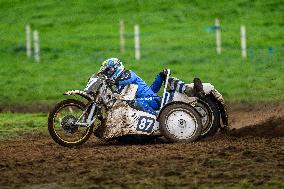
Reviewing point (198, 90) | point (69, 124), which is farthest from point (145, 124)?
point (69, 124)

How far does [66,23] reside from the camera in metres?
47.8

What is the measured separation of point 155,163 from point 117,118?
9.20ft

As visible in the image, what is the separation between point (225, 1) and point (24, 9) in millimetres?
10152

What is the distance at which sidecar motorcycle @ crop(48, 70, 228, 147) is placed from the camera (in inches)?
644

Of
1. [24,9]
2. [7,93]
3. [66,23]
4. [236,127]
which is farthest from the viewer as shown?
[24,9]

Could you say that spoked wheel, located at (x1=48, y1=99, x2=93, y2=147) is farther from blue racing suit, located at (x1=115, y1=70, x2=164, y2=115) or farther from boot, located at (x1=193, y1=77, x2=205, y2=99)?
boot, located at (x1=193, y1=77, x2=205, y2=99)

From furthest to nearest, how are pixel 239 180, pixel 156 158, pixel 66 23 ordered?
pixel 66 23, pixel 156 158, pixel 239 180

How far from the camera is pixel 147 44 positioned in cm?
4031

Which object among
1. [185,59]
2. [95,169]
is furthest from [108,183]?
[185,59]

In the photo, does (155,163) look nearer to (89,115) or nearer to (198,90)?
(89,115)

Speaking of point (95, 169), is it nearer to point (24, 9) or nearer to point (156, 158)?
point (156, 158)

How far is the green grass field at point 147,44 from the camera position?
103 ft

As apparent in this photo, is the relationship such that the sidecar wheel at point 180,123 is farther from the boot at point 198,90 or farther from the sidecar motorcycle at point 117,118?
the boot at point 198,90

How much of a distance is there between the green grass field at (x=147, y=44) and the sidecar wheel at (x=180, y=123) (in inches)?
394
